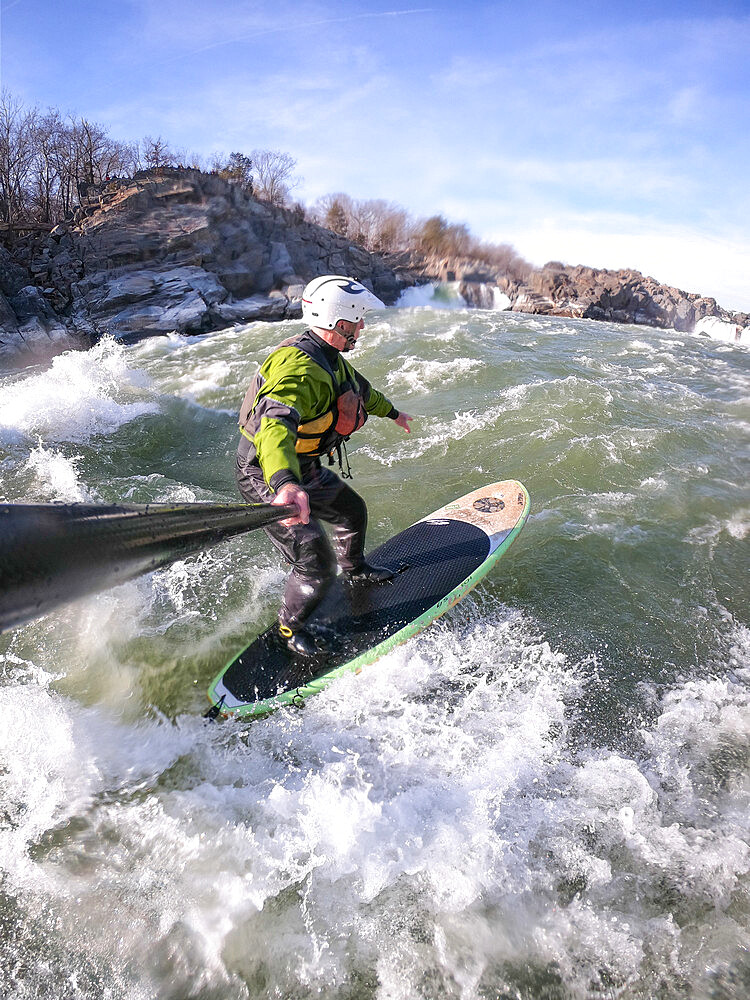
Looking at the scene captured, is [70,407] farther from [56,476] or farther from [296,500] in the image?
[296,500]

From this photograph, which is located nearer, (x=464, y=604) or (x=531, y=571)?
(x=464, y=604)

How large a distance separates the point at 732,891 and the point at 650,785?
57 cm

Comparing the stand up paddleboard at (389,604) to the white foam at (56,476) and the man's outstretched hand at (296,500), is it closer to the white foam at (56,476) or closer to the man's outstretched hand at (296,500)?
the man's outstretched hand at (296,500)

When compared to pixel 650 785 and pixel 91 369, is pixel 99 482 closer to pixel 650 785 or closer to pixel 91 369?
pixel 650 785

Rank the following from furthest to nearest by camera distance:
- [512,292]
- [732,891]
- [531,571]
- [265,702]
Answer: [512,292], [531,571], [265,702], [732,891]

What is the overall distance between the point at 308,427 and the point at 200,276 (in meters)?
27.9

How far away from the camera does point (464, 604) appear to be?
4.58m

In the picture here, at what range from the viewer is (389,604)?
4273mm

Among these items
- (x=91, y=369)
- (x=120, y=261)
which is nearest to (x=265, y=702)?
(x=91, y=369)

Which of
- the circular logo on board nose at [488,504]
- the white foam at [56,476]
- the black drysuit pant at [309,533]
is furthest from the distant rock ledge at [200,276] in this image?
the black drysuit pant at [309,533]

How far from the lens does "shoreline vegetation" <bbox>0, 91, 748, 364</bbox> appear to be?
2484 cm

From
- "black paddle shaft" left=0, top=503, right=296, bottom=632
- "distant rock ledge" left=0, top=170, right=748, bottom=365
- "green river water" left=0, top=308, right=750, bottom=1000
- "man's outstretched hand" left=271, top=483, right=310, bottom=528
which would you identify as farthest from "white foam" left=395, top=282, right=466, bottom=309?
"black paddle shaft" left=0, top=503, right=296, bottom=632

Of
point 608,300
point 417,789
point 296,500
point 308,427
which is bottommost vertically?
point 417,789

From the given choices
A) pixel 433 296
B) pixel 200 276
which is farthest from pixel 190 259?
pixel 433 296
